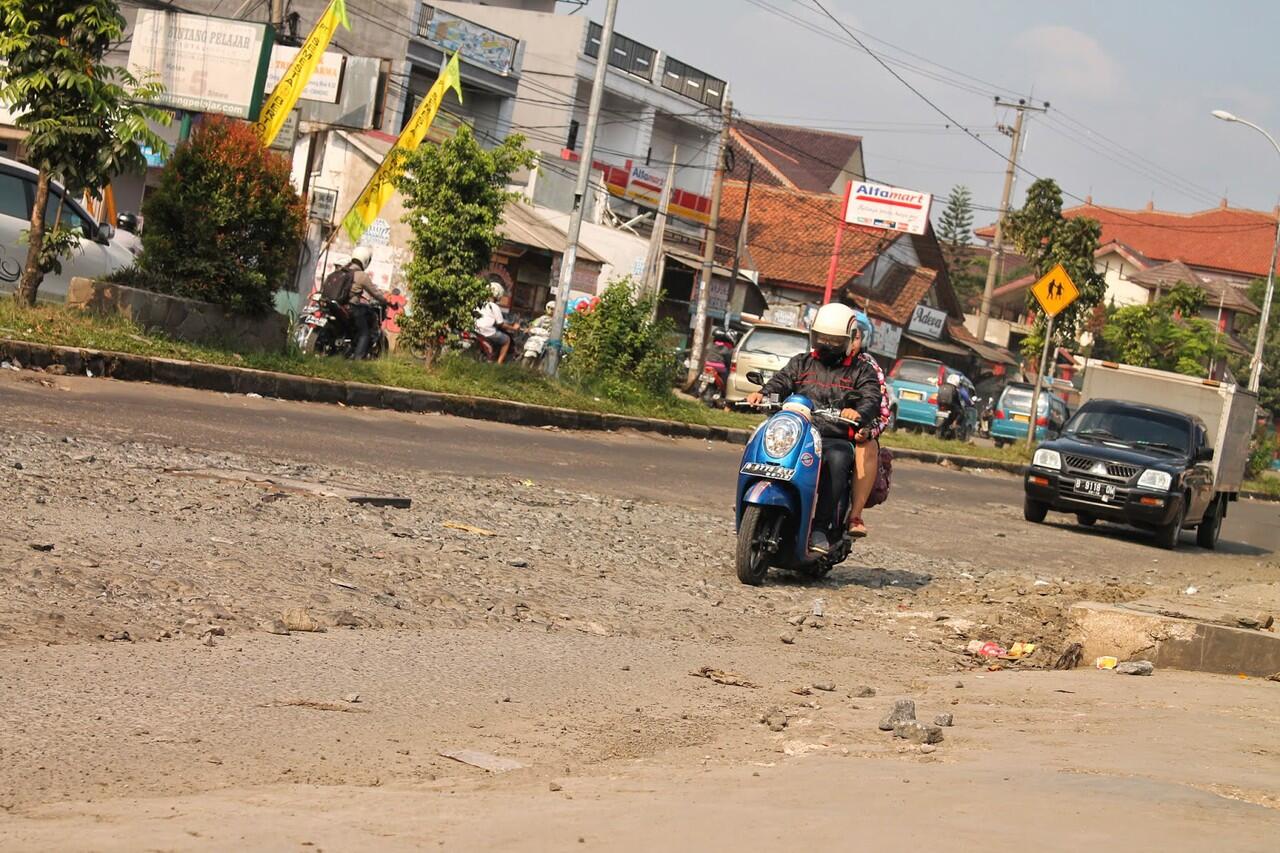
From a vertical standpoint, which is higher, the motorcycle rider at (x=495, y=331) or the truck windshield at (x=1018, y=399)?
the truck windshield at (x=1018, y=399)

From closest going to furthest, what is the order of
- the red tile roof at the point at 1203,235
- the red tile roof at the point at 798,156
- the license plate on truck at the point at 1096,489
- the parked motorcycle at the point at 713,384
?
the license plate on truck at the point at 1096,489 → the parked motorcycle at the point at 713,384 → the red tile roof at the point at 798,156 → the red tile roof at the point at 1203,235

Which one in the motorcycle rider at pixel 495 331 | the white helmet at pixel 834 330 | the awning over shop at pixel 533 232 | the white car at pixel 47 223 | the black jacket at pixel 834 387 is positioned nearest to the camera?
the black jacket at pixel 834 387

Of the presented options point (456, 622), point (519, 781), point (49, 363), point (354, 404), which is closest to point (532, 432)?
point (354, 404)

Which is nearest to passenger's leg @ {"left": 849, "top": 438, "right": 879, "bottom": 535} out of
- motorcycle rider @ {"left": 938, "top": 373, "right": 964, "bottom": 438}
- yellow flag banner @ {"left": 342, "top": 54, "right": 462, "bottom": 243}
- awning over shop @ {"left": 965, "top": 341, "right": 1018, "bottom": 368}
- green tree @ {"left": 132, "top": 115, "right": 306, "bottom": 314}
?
green tree @ {"left": 132, "top": 115, "right": 306, "bottom": 314}

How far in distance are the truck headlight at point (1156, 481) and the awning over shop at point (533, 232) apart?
15.9 metres

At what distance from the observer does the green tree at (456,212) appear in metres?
18.5

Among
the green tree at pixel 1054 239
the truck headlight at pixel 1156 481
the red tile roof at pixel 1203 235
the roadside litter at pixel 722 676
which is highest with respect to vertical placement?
the red tile roof at pixel 1203 235

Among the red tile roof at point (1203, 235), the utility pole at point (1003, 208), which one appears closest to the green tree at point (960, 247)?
the red tile roof at point (1203, 235)

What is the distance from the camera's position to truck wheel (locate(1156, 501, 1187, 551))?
16328 millimetres

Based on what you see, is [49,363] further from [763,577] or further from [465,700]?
[465,700]

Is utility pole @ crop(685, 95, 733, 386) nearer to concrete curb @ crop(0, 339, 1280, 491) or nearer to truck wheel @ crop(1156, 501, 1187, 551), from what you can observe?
concrete curb @ crop(0, 339, 1280, 491)

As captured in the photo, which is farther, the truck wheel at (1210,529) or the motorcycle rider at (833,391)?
the truck wheel at (1210,529)

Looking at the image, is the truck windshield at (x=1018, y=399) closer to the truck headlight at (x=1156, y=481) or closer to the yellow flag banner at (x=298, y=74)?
the truck headlight at (x=1156, y=481)

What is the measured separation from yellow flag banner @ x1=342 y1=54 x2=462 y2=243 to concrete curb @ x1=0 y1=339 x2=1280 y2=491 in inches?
141
